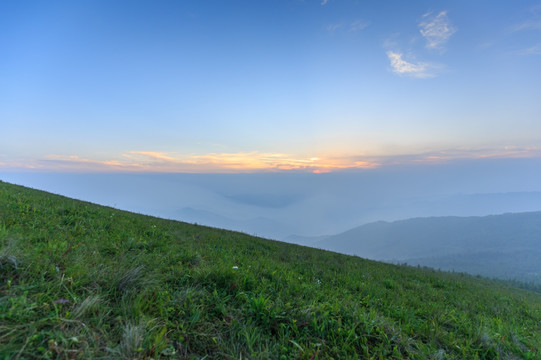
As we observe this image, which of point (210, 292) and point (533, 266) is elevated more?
point (210, 292)

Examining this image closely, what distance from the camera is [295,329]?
11.0 ft

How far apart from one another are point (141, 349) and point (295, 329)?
81.1 inches

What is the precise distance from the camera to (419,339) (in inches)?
151

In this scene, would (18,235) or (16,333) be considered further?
(18,235)

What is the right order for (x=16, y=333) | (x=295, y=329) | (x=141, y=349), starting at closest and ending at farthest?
(x=16, y=333) → (x=141, y=349) → (x=295, y=329)

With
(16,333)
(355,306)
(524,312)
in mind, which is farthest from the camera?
(524,312)

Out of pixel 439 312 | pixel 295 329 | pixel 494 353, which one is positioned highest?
pixel 295 329

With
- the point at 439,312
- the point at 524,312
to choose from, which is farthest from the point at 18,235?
the point at 524,312

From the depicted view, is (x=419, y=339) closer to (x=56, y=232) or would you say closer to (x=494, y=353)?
(x=494, y=353)

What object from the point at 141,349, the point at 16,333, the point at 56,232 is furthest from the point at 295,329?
the point at 56,232

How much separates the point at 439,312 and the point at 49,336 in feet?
23.6

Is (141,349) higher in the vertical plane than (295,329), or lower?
higher

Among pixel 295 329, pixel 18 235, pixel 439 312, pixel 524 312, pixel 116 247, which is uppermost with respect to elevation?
pixel 18 235

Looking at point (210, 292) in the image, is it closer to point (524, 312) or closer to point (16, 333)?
point (16, 333)
